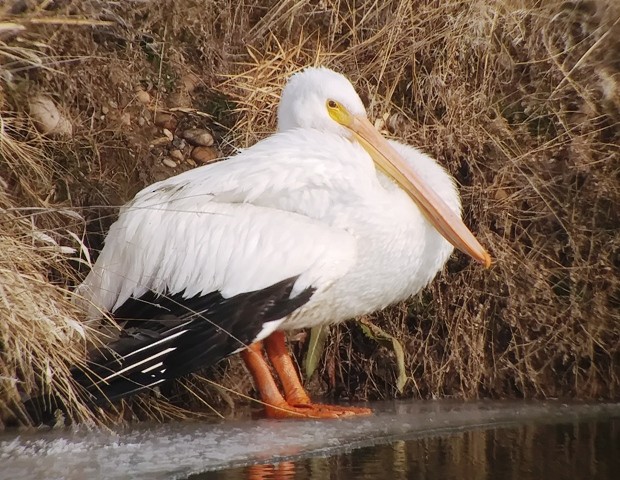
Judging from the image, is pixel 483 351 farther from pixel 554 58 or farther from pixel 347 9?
pixel 347 9

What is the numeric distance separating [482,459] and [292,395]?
1070 millimetres

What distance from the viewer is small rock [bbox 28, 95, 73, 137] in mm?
5250

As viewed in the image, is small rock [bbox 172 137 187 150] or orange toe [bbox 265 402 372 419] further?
small rock [bbox 172 137 187 150]

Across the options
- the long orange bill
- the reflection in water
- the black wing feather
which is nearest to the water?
the reflection in water

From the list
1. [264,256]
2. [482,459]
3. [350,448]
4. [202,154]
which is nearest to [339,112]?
[202,154]

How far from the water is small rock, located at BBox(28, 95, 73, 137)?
1635 millimetres

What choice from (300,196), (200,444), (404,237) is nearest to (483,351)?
(404,237)

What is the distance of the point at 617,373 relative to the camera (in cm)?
541

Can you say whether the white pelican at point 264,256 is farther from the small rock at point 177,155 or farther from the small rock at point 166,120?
the small rock at point 166,120

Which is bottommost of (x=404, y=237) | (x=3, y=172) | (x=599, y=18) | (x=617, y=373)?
(x=617, y=373)

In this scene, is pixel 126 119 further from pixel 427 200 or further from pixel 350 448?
pixel 350 448

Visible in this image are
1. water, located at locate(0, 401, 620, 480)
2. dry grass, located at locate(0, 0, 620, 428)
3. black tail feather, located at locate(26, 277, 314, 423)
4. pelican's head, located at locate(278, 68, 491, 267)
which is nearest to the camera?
water, located at locate(0, 401, 620, 480)

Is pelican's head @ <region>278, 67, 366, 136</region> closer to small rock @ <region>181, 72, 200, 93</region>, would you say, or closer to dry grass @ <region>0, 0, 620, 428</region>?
dry grass @ <region>0, 0, 620, 428</region>

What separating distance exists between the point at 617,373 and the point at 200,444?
2337mm
